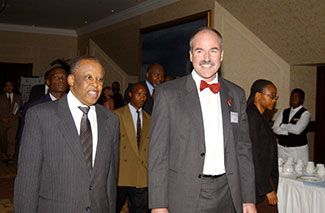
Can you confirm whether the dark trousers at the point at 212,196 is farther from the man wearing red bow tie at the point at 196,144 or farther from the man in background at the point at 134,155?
the man in background at the point at 134,155

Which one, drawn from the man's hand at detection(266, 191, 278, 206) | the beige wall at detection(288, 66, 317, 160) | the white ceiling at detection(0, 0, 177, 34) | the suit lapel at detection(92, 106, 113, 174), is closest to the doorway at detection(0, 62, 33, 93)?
the white ceiling at detection(0, 0, 177, 34)

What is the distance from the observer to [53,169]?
2.04m

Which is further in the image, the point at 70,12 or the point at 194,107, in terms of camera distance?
the point at 70,12

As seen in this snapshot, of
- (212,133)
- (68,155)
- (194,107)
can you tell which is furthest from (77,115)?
(212,133)

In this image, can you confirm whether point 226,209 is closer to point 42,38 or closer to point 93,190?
point 93,190

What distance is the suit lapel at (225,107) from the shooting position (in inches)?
90.0

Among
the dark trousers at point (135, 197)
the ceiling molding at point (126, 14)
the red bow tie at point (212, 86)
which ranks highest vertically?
the ceiling molding at point (126, 14)

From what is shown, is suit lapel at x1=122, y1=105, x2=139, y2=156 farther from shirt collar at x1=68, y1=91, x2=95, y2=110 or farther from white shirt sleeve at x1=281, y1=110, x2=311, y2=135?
white shirt sleeve at x1=281, y1=110, x2=311, y2=135

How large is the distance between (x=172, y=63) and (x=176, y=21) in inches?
37.4

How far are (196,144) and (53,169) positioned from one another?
0.83 m

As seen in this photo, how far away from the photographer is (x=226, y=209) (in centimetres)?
228

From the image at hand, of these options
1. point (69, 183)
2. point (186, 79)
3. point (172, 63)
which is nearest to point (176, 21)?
point (172, 63)

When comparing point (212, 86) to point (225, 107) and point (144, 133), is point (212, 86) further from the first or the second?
point (144, 133)

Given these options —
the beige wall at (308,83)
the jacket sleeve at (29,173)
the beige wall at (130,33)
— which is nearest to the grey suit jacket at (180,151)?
the jacket sleeve at (29,173)
